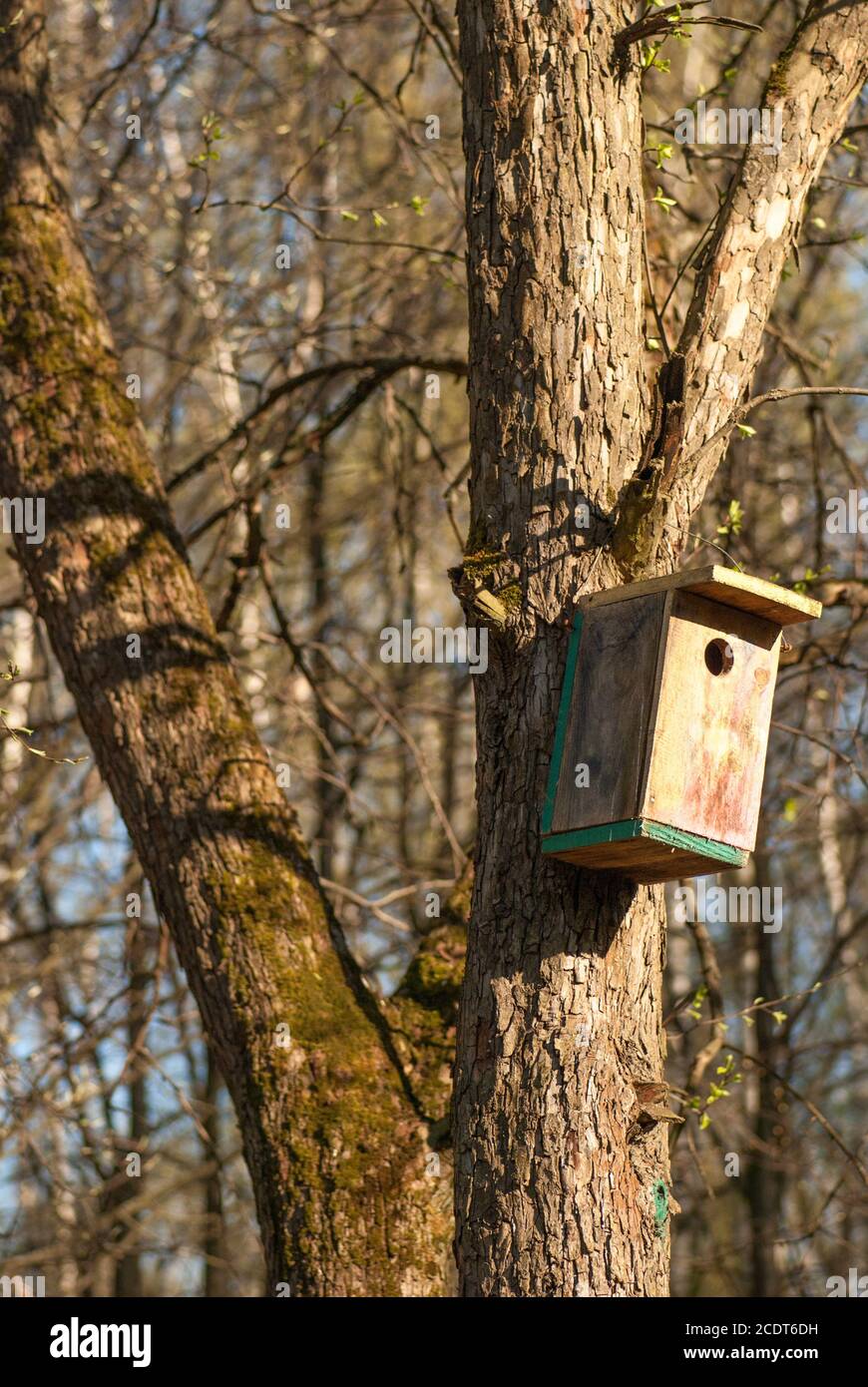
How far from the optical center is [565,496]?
9.41 ft

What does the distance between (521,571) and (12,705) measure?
5.97 metres

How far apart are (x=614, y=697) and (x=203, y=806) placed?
1.10 metres

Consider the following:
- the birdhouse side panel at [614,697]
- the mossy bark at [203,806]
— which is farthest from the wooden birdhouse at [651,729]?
the mossy bark at [203,806]

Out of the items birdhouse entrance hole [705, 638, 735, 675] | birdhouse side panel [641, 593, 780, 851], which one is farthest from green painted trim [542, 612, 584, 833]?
birdhouse entrance hole [705, 638, 735, 675]

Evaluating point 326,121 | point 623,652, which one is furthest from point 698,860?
point 326,121

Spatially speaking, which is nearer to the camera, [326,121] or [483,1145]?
[483,1145]

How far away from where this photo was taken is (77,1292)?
834cm

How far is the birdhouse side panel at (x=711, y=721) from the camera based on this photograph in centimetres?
285

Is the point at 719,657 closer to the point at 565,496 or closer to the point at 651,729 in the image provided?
the point at 651,729

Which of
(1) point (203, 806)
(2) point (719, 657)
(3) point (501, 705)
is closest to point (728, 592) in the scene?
(2) point (719, 657)

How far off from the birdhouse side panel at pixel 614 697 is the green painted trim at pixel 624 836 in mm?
72

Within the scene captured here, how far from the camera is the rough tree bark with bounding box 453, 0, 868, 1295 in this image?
2.66 meters

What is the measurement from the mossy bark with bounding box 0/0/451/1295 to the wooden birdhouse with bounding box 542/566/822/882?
881 mm
